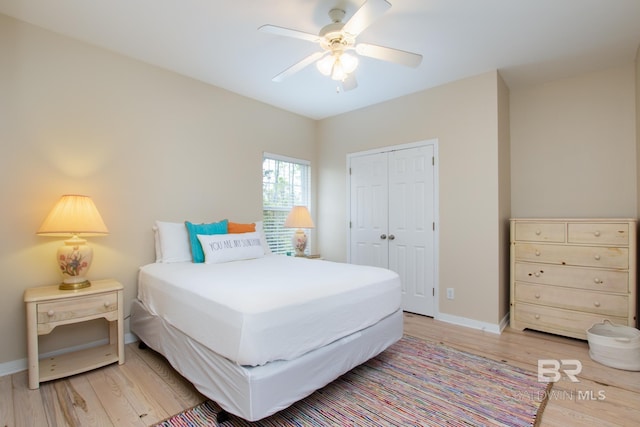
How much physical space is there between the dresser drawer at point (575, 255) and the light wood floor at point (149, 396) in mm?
756

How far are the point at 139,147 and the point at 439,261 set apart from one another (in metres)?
3.22

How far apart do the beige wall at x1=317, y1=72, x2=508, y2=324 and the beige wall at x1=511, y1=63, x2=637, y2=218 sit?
545 mm

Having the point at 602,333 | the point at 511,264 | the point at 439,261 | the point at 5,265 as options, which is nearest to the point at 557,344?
the point at 602,333

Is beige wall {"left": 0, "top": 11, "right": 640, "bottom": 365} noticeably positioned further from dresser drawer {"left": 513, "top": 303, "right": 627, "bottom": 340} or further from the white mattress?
the white mattress

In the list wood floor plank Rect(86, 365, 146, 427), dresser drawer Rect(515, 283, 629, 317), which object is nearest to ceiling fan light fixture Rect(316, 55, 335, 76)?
wood floor plank Rect(86, 365, 146, 427)

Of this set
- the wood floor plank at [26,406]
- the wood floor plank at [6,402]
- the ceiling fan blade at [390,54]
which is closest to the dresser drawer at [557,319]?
the ceiling fan blade at [390,54]

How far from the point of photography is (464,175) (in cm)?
332

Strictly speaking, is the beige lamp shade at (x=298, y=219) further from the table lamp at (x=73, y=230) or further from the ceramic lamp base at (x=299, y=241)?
the table lamp at (x=73, y=230)

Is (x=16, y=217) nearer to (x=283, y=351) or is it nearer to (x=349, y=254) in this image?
(x=283, y=351)

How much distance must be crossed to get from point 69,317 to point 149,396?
2.65 feet

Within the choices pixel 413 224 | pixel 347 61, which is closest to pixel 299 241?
pixel 413 224

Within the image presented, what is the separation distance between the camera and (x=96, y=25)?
2.39 m

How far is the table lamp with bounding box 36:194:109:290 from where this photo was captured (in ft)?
7.29

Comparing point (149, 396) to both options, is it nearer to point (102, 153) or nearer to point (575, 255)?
point (102, 153)
